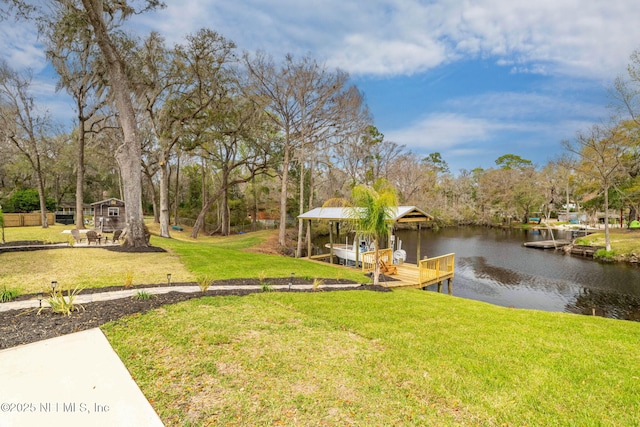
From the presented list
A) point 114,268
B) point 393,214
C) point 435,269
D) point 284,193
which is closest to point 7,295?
point 114,268

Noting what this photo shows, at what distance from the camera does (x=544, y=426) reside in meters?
2.88

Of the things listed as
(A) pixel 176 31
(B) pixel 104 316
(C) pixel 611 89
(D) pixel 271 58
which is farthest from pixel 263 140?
(C) pixel 611 89

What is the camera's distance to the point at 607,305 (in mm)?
12875

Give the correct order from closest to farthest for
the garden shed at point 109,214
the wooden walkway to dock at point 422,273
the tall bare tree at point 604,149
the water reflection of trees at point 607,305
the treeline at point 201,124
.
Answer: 1. the water reflection of trees at point 607,305
2. the wooden walkway to dock at point 422,273
3. the treeline at point 201,124
4. the garden shed at point 109,214
5. the tall bare tree at point 604,149

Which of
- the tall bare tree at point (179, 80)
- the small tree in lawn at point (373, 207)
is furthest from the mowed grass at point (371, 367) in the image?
the tall bare tree at point (179, 80)

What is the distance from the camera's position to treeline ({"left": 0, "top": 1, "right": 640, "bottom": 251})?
14969mm

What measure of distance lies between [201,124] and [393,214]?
14.8m

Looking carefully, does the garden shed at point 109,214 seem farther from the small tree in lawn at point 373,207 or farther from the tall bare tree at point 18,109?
the small tree in lawn at point 373,207

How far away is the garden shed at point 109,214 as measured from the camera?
22.2m

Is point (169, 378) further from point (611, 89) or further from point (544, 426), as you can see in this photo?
point (611, 89)

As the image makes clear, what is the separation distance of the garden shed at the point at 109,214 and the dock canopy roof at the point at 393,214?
14446 mm

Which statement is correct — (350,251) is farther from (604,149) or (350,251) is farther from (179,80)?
(604,149)

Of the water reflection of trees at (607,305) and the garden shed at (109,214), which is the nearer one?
the water reflection of trees at (607,305)

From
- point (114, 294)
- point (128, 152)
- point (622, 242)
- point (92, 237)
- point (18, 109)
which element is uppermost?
point (18, 109)
